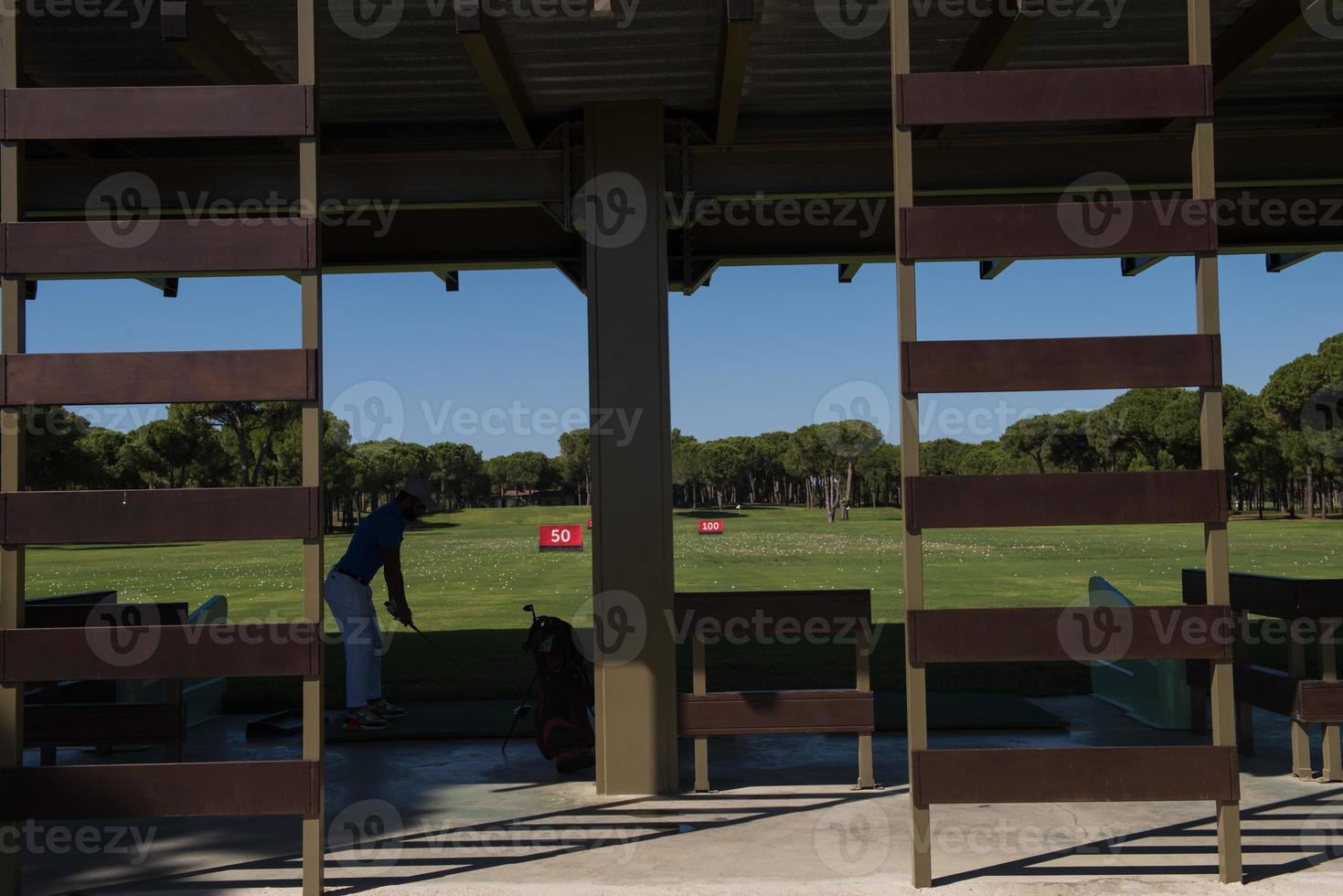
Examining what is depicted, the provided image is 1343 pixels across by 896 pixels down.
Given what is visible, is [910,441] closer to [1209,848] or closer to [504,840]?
[1209,848]

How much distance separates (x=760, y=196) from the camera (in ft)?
25.8

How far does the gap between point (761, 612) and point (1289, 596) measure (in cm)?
354

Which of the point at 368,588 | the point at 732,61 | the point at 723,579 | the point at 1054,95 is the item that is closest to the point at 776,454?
the point at 723,579

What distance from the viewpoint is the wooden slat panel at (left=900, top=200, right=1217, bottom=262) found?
17.8ft

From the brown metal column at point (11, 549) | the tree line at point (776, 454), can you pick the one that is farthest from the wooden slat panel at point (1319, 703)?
the tree line at point (776, 454)

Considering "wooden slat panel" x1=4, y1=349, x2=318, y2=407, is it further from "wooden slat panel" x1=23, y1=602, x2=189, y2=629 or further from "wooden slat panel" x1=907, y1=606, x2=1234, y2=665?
"wooden slat panel" x1=23, y1=602, x2=189, y2=629

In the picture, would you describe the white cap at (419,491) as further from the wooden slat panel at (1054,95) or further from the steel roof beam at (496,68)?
the wooden slat panel at (1054,95)

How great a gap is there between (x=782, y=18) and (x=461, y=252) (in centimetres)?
445

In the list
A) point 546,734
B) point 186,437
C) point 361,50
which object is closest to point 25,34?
point 361,50

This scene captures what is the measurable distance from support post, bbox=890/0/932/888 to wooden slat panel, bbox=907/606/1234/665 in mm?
130

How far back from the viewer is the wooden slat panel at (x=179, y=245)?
17.7 feet

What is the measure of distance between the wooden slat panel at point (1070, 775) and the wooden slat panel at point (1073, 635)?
46cm

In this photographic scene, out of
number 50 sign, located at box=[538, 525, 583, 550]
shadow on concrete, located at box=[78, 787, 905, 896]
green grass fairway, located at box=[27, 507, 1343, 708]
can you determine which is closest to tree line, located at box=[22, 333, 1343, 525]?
green grass fairway, located at box=[27, 507, 1343, 708]

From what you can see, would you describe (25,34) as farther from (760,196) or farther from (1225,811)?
(1225,811)
